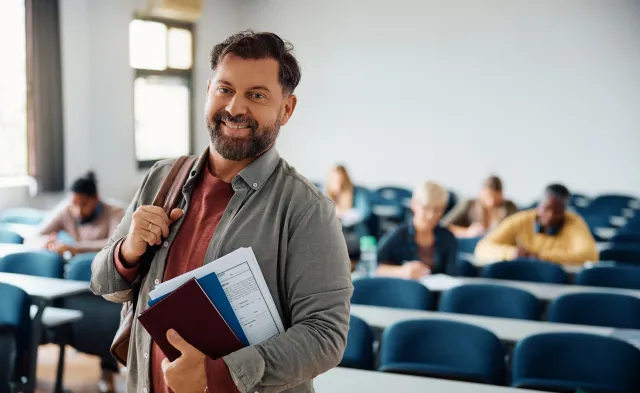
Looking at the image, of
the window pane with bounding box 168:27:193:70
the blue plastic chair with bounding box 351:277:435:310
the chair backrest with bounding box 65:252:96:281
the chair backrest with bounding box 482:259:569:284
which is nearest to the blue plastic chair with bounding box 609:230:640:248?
the chair backrest with bounding box 482:259:569:284

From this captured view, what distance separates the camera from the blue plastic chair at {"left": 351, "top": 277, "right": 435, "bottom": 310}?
417 cm

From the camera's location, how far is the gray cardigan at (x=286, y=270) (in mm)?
1359

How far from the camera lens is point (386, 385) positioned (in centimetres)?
276

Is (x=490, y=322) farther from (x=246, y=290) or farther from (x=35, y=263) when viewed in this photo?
(x=35, y=263)

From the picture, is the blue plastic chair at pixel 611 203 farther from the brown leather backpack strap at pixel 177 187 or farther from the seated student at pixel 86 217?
the brown leather backpack strap at pixel 177 187

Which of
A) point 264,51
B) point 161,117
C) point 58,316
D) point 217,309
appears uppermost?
point 264,51

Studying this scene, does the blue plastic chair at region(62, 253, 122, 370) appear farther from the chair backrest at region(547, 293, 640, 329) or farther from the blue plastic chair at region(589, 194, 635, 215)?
the blue plastic chair at region(589, 194, 635, 215)

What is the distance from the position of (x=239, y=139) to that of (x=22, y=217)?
20.5 ft

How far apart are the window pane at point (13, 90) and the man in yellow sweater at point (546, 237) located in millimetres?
4866

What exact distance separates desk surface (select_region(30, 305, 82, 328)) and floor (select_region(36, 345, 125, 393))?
1.54 ft

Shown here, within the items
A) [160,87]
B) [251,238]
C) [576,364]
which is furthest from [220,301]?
[160,87]

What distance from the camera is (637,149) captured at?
9.38m

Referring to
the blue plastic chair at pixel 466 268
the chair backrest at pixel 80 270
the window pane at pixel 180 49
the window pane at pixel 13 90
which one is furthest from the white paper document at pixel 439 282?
the window pane at pixel 180 49

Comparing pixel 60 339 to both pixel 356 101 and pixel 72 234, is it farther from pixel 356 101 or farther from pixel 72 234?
pixel 356 101
